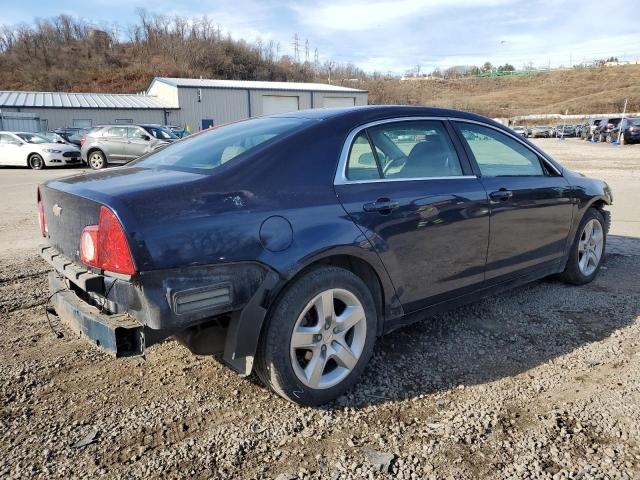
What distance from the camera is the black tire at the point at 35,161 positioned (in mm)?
18797

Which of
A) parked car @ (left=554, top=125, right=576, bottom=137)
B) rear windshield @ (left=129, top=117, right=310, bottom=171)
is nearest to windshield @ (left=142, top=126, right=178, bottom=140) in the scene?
rear windshield @ (left=129, top=117, right=310, bottom=171)

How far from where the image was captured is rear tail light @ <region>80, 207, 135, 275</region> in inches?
88.7

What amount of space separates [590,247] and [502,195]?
69.3 inches

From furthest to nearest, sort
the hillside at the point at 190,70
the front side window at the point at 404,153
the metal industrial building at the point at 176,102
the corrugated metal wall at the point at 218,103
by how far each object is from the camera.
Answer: the hillside at the point at 190,70 < the corrugated metal wall at the point at 218,103 < the metal industrial building at the point at 176,102 < the front side window at the point at 404,153

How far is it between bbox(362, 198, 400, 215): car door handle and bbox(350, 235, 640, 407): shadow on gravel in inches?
41.5

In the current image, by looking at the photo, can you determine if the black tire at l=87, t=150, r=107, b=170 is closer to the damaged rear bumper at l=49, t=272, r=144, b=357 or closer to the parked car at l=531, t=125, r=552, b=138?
the damaged rear bumper at l=49, t=272, r=144, b=357

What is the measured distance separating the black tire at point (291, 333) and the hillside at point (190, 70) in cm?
6638

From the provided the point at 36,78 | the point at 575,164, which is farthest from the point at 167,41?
the point at 575,164

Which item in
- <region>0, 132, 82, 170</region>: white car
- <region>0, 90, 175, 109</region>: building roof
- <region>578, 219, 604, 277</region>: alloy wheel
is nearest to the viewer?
<region>578, 219, 604, 277</region>: alloy wheel

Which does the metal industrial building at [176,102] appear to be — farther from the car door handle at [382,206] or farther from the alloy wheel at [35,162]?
the car door handle at [382,206]

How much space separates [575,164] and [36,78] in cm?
6337

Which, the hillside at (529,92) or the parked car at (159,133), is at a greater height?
the hillside at (529,92)

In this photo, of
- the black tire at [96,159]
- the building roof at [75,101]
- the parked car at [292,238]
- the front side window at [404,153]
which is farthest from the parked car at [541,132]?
the front side window at [404,153]

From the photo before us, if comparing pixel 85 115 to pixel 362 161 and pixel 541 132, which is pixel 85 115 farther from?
pixel 541 132
